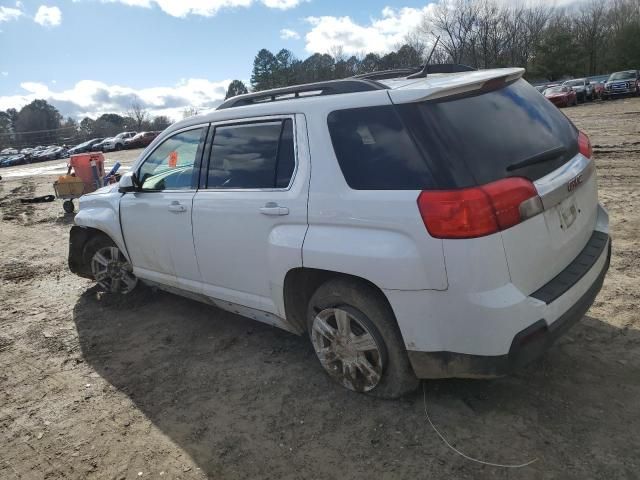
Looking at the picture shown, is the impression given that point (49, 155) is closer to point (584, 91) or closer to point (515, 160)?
point (584, 91)

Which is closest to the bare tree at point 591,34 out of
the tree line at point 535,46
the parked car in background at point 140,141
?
the tree line at point 535,46

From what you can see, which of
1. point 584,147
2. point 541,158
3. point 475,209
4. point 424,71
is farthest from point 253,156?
point 584,147

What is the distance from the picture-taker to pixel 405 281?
8.30 feet

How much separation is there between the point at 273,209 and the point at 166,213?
4.46 feet

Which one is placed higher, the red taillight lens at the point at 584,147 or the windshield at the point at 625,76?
the red taillight lens at the point at 584,147

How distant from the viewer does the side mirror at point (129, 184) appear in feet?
14.8

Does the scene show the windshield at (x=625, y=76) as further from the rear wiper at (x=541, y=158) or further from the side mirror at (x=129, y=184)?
the side mirror at (x=129, y=184)

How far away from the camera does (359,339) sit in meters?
2.95

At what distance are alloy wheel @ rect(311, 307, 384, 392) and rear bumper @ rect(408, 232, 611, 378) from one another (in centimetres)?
31

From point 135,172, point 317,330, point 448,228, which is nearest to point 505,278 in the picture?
point 448,228

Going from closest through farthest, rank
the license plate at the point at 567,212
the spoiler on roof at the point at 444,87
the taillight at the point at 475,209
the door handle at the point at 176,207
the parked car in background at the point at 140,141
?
the taillight at the point at 475,209, the spoiler on roof at the point at 444,87, the license plate at the point at 567,212, the door handle at the point at 176,207, the parked car in background at the point at 140,141

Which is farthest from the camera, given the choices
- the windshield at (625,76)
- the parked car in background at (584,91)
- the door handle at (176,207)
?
the parked car in background at (584,91)

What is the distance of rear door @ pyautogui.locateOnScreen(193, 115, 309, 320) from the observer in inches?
121

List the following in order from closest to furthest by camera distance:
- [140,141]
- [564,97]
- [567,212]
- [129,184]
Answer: [567,212], [129,184], [564,97], [140,141]
